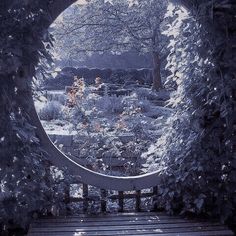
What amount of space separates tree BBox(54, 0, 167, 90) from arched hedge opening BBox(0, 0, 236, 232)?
610 centimetres

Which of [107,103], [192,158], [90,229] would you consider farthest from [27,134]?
[107,103]

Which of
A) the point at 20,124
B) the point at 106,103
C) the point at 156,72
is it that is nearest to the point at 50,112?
the point at 106,103

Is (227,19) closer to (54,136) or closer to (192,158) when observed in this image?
(192,158)

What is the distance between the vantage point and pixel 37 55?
9.35 ft

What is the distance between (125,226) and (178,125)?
35.1 inches

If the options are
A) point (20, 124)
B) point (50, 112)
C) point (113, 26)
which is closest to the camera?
point (20, 124)

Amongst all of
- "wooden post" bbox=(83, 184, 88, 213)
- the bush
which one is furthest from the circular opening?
"wooden post" bbox=(83, 184, 88, 213)

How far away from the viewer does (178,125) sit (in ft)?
11.2

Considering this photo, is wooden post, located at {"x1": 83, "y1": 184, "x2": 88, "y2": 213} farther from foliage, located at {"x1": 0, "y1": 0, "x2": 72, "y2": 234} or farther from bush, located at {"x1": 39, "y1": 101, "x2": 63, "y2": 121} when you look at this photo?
bush, located at {"x1": 39, "y1": 101, "x2": 63, "y2": 121}

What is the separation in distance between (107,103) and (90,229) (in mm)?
4865

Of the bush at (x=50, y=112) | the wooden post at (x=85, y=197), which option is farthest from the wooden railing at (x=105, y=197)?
the bush at (x=50, y=112)

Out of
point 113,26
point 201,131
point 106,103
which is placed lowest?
point 201,131

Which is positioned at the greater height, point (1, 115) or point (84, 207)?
point (1, 115)

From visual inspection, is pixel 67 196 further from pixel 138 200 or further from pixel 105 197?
pixel 138 200
